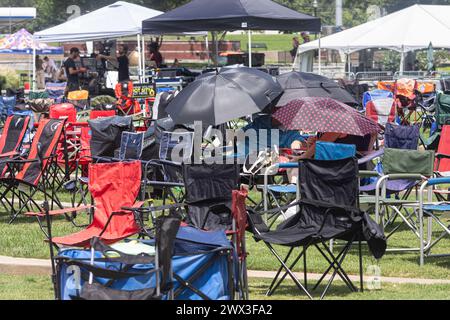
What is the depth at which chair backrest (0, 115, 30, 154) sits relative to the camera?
12.8 m

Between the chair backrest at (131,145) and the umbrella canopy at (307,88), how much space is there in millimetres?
2198

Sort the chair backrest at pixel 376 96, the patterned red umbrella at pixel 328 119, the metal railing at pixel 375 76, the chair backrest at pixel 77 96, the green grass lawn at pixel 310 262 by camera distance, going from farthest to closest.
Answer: the metal railing at pixel 375 76 < the chair backrest at pixel 77 96 < the chair backrest at pixel 376 96 < the patterned red umbrella at pixel 328 119 < the green grass lawn at pixel 310 262

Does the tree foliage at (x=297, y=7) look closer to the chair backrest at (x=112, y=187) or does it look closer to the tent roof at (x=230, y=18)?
the tent roof at (x=230, y=18)

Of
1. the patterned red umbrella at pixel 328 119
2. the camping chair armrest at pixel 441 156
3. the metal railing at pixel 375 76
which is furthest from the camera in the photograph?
the metal railing at pixel 375 76

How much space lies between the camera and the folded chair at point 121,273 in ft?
19.8

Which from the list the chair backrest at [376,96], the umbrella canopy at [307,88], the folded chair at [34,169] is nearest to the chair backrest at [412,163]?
the umbrella canopy at [307,88]

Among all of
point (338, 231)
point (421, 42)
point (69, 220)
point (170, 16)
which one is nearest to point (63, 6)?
point (421, 42)

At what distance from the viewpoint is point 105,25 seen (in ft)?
80.9

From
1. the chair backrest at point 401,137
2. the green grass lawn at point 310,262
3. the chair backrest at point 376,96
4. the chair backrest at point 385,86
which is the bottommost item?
the green grass lawn at point 310,262

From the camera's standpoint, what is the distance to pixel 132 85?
807 inches

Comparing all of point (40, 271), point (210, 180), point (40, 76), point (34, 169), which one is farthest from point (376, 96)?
point (40, 76)

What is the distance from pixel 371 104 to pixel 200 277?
38.2ft

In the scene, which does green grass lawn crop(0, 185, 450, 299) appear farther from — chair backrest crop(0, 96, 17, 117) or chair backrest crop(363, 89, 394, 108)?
chair backrest crop(0, 96, 17, 117)

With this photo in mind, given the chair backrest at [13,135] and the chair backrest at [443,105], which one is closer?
the chair backrest at [13,135]
